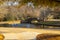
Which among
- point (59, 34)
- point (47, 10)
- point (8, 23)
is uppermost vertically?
point (47, 10)

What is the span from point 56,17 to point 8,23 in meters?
0.79

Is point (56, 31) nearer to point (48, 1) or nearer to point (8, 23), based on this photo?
point (48, 1)

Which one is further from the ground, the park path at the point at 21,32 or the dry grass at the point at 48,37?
the park path at the point at 21,32

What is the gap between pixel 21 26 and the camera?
9.30ft

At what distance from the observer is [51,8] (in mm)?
2832

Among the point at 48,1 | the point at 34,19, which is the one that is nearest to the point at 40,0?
the point at 48,1

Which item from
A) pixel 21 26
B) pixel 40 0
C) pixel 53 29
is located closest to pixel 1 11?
pixel 21 26

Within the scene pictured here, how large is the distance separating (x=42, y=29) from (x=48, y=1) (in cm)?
47

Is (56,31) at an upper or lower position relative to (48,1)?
lower

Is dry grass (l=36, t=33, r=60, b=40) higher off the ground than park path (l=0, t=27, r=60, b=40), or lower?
lower

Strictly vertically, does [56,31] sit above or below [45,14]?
below

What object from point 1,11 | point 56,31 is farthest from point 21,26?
point 56,31

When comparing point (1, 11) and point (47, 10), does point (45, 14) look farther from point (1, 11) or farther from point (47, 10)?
point (1, 11)

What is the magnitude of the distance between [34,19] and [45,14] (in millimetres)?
199
